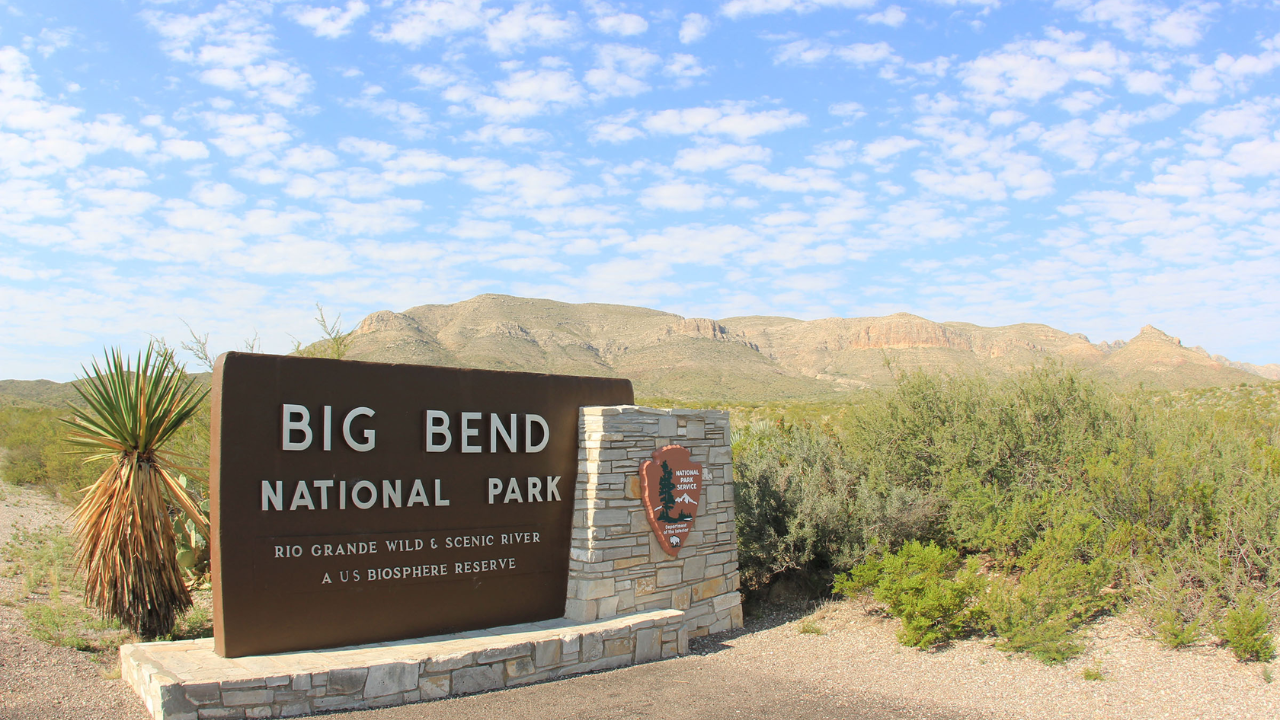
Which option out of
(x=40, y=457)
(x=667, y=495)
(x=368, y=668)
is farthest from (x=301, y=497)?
(x=40, y=457)

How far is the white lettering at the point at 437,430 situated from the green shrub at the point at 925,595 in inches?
210

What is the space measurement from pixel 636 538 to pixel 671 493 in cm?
73

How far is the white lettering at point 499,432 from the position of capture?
835cm

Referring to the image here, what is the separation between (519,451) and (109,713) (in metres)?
4.25

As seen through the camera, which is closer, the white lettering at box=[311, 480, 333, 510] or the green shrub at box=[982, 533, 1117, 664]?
the white lettering at box=[311, 480, 333, 510]

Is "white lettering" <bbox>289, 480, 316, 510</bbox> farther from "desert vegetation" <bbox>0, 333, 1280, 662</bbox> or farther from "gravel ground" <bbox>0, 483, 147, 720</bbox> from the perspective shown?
"desert vegetation" <bbox>0, 333, 1280, 662</bbox>

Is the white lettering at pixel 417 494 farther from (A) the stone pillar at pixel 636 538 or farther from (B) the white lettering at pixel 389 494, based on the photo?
(A) the stone pillar at pixel 636 538

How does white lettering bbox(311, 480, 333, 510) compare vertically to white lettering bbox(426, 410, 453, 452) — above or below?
below

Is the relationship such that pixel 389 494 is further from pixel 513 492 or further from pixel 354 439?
pixel 513 492

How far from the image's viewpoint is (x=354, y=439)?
7410mm

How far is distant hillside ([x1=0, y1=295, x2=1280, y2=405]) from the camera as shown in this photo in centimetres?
5641

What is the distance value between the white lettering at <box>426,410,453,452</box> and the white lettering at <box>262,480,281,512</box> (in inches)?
57.0

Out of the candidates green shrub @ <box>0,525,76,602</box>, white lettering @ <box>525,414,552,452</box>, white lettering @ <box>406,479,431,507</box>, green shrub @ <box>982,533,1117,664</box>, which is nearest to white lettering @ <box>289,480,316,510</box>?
white lettering @ <box>406,479,431,507</box>

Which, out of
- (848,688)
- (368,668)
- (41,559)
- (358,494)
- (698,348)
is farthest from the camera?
(698,348)
